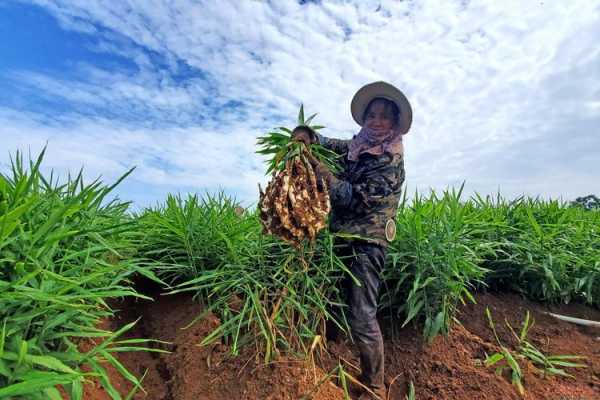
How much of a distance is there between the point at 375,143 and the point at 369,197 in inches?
18.0

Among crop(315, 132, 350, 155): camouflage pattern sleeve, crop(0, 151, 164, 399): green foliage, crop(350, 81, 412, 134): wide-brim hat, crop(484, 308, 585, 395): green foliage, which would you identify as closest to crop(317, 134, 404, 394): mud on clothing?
crop(315, 132, 350, 155): camouflage pattern sleeve

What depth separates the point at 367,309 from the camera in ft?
8.90

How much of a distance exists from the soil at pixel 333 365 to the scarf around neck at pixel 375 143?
137 centimetres

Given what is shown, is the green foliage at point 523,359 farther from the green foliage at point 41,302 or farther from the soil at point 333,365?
the green foliage at point 41,302

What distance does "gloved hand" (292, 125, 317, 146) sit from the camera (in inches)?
105

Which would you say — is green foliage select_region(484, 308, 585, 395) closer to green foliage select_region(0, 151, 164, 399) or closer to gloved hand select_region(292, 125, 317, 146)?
gloved hand select_region(292, 125, 317, 146)

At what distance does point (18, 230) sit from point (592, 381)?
3.69m

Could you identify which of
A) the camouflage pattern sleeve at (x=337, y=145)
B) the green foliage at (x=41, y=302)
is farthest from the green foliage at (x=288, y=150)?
the green foliage at (x=41, y=302)

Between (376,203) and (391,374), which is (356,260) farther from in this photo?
(391,374)

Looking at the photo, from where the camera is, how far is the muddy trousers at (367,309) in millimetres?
2658

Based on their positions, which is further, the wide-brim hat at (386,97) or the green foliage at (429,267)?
the wide-brim hat at (386,97)

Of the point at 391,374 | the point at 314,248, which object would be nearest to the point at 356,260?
the point at 314,248

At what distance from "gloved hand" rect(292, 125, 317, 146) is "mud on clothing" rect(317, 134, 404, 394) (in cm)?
26

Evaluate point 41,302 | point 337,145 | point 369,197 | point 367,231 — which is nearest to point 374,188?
point 369,197
